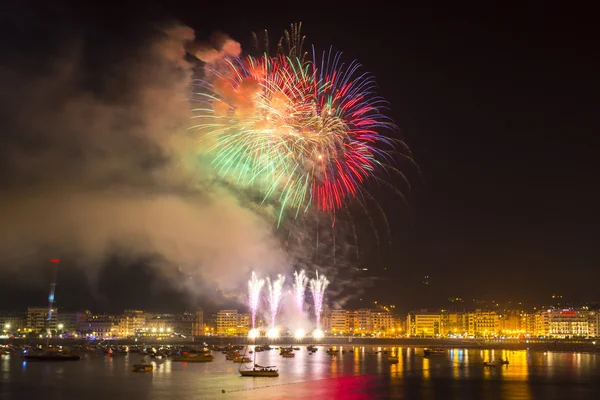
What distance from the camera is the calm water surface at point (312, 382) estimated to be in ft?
117

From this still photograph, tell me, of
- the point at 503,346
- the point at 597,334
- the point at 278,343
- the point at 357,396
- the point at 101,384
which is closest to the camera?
the point at 357,396

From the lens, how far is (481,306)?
167 metres

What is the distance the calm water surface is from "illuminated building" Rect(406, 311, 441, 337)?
94329 millimetres

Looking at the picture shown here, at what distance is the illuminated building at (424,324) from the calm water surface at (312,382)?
94329 millimetres

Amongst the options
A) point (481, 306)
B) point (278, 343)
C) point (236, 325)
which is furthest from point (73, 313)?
point (481, 306)

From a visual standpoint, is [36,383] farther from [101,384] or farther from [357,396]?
[357,396]

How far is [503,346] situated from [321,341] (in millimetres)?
28425

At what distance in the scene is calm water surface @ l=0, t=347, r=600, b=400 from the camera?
117 ft

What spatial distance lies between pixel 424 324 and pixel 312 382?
11586cm

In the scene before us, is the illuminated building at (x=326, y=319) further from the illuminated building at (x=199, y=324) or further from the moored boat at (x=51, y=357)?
the moored boat at (x=51, y=357)

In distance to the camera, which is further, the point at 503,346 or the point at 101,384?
the point at 503,346

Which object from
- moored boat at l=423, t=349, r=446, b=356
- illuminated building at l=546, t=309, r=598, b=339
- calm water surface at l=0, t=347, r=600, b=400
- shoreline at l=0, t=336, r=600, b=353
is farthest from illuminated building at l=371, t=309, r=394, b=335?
calm water surface at l=0, t=347, r=600, b=400

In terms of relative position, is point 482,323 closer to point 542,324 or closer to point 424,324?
point 424,324

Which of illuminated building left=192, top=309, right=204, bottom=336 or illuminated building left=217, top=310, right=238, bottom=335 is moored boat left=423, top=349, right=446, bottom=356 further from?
illuminated building left=217, top=310, right=238, bottom=335
